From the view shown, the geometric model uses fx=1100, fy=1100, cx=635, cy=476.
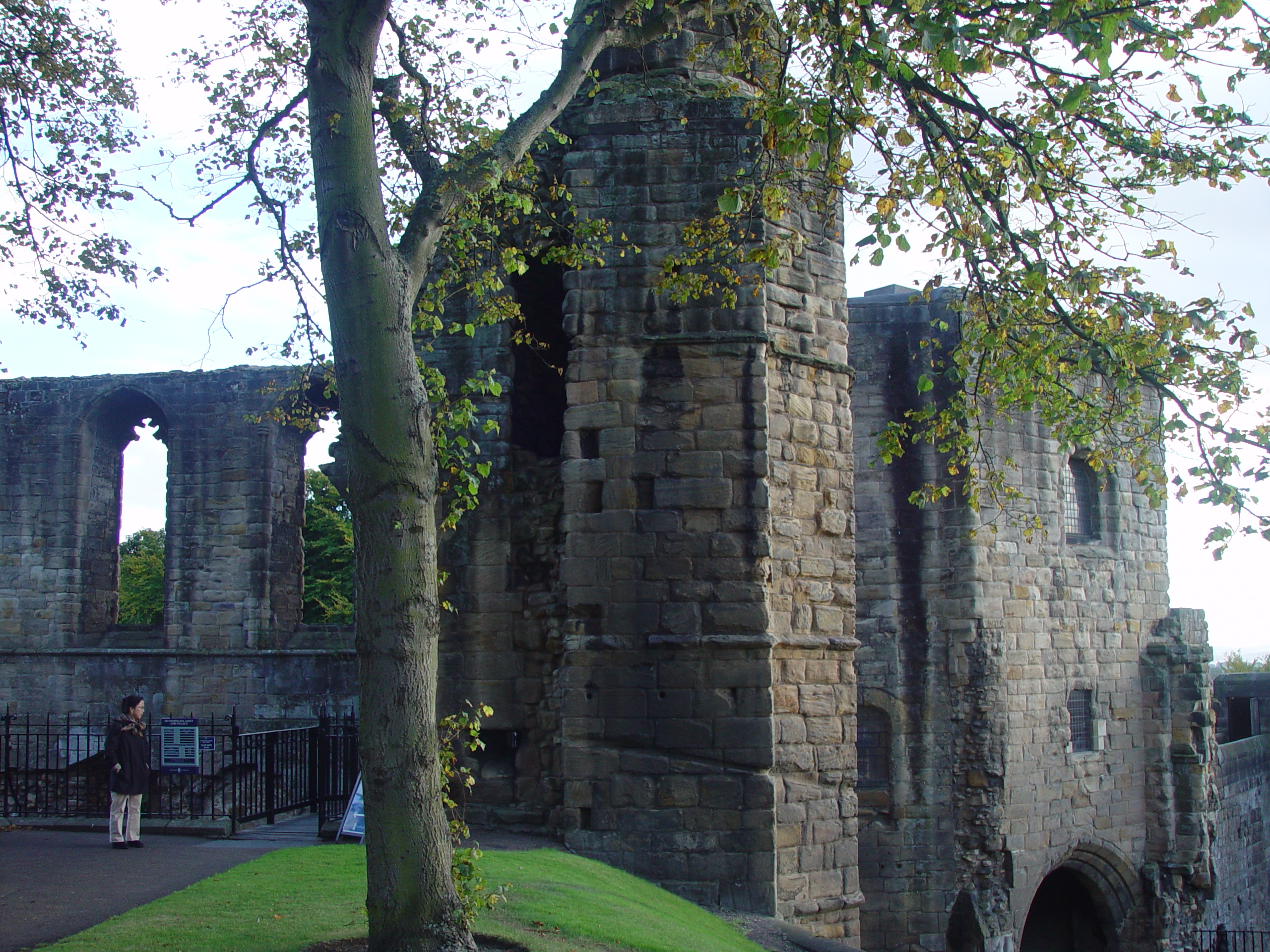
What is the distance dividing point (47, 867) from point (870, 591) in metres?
10.6

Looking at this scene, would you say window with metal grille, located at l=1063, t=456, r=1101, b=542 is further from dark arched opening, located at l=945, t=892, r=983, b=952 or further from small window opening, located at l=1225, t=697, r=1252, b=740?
small window opening, located at l=1225, t=697, r=1252, b=740

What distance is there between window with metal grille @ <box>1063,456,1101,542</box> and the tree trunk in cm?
1491

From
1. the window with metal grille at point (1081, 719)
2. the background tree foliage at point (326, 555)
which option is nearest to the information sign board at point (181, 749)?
Result: the window with metal grille at point (1081, 719)

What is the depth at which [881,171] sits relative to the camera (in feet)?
24.4

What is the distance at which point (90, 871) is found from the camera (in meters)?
8.46

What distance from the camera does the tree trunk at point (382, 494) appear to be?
5.00 m

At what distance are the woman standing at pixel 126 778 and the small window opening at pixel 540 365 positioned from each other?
4.35 metres

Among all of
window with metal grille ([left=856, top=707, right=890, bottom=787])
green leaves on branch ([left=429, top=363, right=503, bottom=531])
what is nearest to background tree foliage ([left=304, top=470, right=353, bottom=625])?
window with metal grille ([left=856, top=707, right=890, bottom=787])

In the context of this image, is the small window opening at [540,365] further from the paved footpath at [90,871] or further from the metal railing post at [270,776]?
the paved footpath at [90,871]

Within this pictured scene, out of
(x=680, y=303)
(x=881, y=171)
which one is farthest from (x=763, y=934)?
(x=881, y=171)

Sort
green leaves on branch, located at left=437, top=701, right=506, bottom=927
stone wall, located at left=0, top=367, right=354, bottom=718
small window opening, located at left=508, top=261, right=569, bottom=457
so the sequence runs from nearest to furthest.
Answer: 1. green leaves on branch, located at left=437, top=701, right=506, bottom=927
2. small window opening, located at left=508, top=261, right=569, bottom=457
3. stone wall, located at left=0, top=367, right=354, bottom=718

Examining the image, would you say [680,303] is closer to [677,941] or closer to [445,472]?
[445,472]

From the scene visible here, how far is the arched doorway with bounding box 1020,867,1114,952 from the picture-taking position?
1758 centimetres

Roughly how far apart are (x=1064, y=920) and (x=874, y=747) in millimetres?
5686
